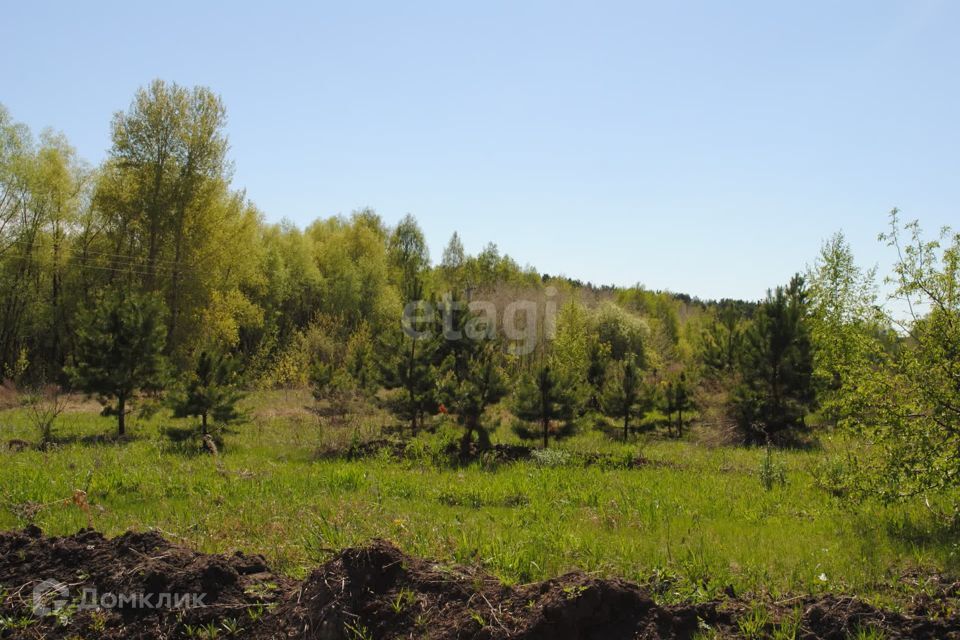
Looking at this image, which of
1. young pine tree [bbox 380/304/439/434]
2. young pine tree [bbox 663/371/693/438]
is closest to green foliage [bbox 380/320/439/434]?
young pine tree [bbox 380/304/439/434]

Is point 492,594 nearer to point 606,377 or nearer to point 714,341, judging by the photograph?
point 606,377

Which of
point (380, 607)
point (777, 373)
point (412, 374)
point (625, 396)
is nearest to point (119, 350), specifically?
point (412, 374)

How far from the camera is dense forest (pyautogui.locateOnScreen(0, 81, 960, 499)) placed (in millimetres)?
7707

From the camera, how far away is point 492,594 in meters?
4.72

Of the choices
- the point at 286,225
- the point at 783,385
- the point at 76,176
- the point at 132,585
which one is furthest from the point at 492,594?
the point at 286,225

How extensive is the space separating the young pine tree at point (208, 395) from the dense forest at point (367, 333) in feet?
0.17

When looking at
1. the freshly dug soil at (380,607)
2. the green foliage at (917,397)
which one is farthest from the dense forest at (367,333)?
the freshly dug soil at (380,607)

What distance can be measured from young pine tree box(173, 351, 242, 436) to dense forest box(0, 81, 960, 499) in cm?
5

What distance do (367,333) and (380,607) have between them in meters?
33.9

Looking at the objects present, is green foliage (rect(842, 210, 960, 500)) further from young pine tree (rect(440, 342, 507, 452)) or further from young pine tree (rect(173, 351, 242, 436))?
young pine tree (rect(173, 351, 242, 436))

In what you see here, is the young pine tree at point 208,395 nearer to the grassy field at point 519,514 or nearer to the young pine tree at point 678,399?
the grassy field at point 519,514

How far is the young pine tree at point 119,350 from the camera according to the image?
57.1 ft

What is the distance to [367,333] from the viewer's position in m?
38.0

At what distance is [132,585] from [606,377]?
21264mm
